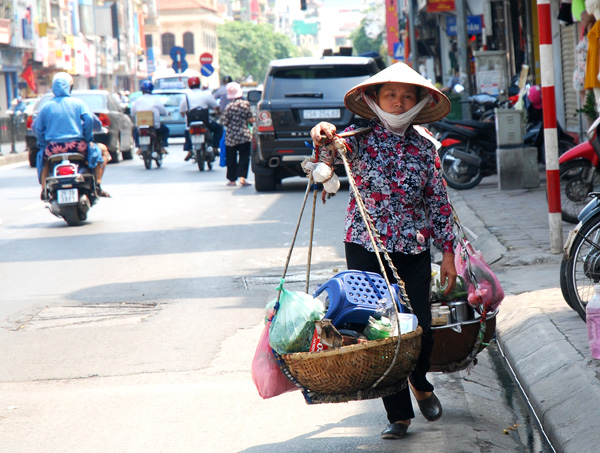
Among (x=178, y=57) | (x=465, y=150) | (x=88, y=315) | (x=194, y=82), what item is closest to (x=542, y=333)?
(x=88, y=315)

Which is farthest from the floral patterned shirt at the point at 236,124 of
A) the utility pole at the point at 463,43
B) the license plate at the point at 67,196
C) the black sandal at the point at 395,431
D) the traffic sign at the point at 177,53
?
the traffic sign at the point at 177,53

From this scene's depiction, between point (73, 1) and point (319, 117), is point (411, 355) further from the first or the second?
point (73, 1)

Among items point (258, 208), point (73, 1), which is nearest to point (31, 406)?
point (258, 208)

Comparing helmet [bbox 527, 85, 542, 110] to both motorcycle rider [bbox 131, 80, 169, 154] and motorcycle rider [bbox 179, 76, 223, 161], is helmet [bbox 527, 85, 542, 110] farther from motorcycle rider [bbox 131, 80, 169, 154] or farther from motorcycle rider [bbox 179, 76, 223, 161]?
motorcycle rider [bbox 131, 80, 169, 154]

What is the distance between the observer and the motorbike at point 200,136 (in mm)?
20703

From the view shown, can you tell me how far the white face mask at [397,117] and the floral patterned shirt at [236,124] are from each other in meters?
13.5

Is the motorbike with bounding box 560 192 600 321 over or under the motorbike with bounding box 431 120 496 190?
under

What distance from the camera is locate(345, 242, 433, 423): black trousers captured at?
4422 millimetres

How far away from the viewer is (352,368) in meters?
3.79

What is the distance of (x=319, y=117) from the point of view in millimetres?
15570

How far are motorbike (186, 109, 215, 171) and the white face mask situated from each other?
53.7 feet

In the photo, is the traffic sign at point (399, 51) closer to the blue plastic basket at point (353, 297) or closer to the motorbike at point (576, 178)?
the motorbike at point (576, 178)

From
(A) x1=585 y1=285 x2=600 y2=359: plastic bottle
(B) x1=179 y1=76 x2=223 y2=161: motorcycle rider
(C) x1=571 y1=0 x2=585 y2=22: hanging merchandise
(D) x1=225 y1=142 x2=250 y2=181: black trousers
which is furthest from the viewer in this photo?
(B) x1=179 y1=76 x2=223 y2=161: motorcycle rider

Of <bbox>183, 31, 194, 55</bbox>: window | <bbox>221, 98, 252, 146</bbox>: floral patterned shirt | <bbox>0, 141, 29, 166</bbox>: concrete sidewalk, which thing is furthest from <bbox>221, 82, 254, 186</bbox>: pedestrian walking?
<bbox>183, 31, 194, 55</bbox>: window
